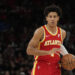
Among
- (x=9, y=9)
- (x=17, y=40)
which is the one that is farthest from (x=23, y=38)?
(x=9, y=9)

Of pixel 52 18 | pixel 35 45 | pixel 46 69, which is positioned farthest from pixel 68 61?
pixel 52 18

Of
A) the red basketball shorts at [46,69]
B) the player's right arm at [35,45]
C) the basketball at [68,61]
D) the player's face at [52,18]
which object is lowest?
the red basketball shorts at [46,69]

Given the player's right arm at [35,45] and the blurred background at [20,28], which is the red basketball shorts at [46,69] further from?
the blurred background at [20,28]

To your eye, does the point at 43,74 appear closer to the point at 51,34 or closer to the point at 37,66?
the point at 37,66

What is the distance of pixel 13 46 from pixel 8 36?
2.72 feet

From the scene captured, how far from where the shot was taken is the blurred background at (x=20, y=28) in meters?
8.09

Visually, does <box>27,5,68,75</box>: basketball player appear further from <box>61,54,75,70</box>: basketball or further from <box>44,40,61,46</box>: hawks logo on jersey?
<box>61,54,75,70</box>: basketball

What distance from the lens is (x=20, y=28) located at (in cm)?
1018

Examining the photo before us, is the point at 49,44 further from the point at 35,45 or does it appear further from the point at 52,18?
the point at 52,18

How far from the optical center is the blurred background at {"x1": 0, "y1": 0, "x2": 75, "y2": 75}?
8.09 m

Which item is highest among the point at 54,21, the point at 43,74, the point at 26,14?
the point at 26,14

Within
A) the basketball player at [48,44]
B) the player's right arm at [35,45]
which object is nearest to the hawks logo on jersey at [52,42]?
the basketball player at [48,44]

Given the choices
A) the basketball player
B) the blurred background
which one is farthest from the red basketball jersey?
the blurred background

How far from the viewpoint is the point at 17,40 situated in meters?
9.66
